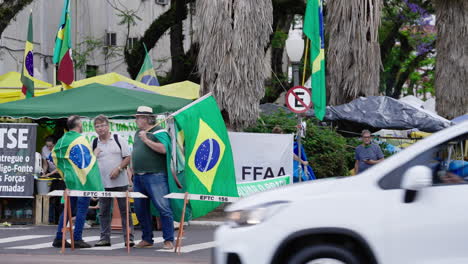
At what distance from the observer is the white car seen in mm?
7609

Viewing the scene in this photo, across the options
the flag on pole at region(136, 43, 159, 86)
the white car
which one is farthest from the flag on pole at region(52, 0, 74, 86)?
the white car

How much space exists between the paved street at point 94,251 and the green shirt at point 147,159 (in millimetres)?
1055

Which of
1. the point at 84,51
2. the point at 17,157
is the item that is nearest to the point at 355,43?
the point at 17,157

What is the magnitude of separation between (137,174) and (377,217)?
6736 millimetres

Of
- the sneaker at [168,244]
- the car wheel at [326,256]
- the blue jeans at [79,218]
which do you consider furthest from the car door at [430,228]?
the blue jeans at [79,218]

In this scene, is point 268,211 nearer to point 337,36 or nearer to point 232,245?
point 232,245

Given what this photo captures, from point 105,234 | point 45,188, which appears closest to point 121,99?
point 45,188

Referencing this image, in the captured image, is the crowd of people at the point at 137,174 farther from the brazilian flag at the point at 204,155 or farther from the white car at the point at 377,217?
the white car at the point at 377,217

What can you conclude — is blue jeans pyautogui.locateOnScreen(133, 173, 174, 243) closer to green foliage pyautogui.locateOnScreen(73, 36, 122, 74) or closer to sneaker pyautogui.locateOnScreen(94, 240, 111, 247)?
sneaker pyautogui.locateOnScreen(94, 240, 111, 247)

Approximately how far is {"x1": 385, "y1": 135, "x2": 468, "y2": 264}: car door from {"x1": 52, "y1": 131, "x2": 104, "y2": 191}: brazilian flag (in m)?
7.24

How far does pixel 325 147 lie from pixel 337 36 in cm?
554

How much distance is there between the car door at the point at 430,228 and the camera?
7590mm

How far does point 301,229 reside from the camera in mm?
7762

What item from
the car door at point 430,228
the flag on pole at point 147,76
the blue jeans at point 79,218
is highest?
the flag on pole at point 147,76
